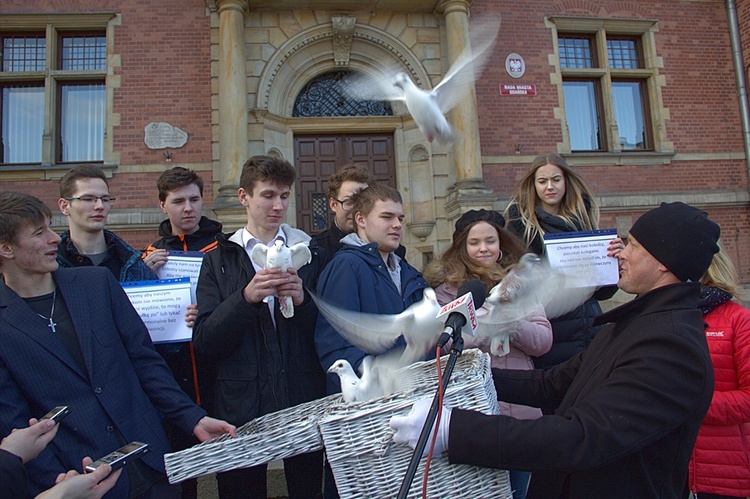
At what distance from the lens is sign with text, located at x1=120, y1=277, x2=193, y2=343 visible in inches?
113

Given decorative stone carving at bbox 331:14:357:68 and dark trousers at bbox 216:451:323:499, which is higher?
decorative stone carving at bbox 331:14:357:68

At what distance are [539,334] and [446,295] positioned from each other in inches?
22.3

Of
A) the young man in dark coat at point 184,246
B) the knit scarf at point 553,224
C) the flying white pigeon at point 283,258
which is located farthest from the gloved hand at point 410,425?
the knit scarf at point 553,224

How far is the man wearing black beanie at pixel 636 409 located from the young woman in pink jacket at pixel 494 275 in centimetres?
75

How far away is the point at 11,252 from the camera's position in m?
2.12

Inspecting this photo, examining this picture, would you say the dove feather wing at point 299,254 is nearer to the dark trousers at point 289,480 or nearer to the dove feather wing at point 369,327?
the dove feather wing at point 369,327

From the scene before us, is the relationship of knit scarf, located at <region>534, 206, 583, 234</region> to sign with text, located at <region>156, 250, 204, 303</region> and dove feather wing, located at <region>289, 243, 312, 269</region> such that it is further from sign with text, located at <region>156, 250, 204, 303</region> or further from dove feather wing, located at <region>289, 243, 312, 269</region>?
sign with text, located at <region>156, 250, 204, 303</region>

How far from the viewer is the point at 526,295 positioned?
2.43m

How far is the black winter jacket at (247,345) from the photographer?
2520 millimetres

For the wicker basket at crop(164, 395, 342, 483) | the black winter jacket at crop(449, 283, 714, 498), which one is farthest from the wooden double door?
the black winter jacket at crop(449, 283, 714, 498)

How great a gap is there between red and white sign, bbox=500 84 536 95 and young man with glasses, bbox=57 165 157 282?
319 inches

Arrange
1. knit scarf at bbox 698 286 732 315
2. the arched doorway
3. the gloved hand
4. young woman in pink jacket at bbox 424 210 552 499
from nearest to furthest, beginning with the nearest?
the gloved hand → young woman in pink jacket at bbox 424 210 552 499 → knit scarf at bbox 698 286 732 315 → the arched doorway

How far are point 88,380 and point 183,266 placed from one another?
48.7 inches

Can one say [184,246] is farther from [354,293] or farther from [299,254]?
[354,293]
